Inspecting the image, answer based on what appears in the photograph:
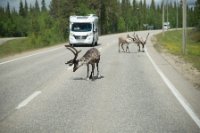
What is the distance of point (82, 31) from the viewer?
131 ft

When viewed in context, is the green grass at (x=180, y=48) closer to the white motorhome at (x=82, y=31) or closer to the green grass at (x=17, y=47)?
the white motorhome at (x=82, y=31)

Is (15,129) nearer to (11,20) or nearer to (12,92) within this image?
(12,92)

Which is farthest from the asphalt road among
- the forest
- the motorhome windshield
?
the forest

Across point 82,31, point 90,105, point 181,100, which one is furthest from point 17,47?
point 90,105

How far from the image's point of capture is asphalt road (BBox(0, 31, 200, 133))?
8195 mm

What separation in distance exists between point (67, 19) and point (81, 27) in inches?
2311

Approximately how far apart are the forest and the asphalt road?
Result: 173ft

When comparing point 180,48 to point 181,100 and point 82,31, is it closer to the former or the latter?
point 82,31

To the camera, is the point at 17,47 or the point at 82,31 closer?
the point at 82,31

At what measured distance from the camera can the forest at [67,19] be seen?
3853 inches

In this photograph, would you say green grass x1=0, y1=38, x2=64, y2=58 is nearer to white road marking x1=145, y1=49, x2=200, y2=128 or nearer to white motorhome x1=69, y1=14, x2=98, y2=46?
white motorhome x1=69, y1=14, x2=98, y2=46

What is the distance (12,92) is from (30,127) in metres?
4.62

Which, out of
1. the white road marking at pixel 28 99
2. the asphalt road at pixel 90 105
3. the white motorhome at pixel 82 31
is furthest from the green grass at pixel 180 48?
the white road marking at pixel 28 99

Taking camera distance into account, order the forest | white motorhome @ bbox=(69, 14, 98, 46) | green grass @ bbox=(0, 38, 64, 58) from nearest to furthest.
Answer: green grass @ bbox=(0, 38, 64, 58)
white motorhome @ bbox=(69, 14, 98, 46)
the forest
